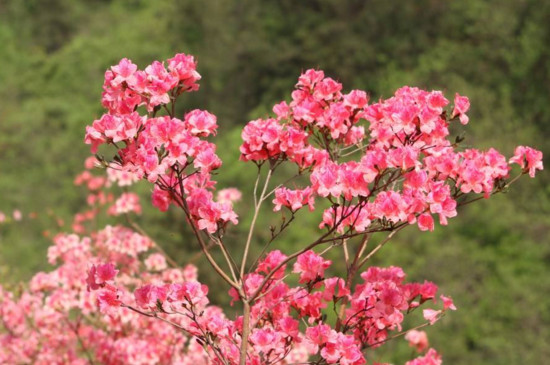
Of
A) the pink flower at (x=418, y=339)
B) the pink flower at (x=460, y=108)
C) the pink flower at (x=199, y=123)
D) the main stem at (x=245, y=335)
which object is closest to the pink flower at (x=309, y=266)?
the main stem at (x=245, y=335)

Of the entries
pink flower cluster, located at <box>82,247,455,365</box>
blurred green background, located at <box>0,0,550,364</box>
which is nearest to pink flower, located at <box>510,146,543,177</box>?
pink flower cluster, located at <box>82,247,455,365</box>

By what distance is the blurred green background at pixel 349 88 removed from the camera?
12.8 m

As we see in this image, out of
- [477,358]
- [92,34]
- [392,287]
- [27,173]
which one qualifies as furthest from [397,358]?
[92,34]

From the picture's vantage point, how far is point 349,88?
2225 cm

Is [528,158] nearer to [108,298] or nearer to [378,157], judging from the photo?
[378,157]

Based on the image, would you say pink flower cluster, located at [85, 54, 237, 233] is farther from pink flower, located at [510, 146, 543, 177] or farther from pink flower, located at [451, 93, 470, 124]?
pink flower, located at [510, 146, 543, 177]

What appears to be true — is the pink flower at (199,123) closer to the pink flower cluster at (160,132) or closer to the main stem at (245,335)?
the pink flower cluster at (160,132)

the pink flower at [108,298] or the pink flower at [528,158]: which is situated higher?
the pink flower at [528,158]

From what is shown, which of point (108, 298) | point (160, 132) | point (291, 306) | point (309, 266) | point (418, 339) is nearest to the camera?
point (160, 132)

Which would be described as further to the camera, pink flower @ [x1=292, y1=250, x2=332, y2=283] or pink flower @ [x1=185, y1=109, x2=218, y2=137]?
pink flower @ [x1=292, y1=250, x2=332, y2=283]

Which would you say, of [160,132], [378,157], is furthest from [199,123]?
[378,157]

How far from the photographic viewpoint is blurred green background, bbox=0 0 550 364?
42.1 feet

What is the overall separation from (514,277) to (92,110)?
1693cm

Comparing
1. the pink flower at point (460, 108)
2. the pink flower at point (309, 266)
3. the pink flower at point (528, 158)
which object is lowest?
the pink flower at point (309, 266)
